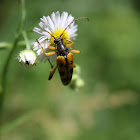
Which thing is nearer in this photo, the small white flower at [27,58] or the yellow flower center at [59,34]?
the small white flower at [27,58]

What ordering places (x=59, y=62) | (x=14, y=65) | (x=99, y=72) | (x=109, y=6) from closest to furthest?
(x=59, y=62), (x=14, y=65), (x=99, y=72), (x=109, y=6)

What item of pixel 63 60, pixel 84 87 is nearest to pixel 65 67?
pixel 63 60

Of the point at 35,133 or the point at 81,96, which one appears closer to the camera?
the point at 35,133

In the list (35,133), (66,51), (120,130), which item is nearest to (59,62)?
(66,51)

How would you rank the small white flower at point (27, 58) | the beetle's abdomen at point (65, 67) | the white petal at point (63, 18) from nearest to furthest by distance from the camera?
the small white flower at point (27, 58) → the white petal at point (63, 18) → the beetle's abdomen at point (65, 67)

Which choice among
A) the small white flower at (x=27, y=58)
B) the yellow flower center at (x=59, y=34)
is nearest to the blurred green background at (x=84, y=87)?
the yellow flower center at (x=59, y=34)

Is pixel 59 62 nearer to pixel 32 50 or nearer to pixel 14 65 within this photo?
pixel 32 50

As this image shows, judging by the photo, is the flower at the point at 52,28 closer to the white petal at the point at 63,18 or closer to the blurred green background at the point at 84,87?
the white petal at the point at 63,18

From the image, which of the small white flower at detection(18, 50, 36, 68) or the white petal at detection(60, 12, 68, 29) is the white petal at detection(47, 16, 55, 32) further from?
the small white flower at detection(18, 50, 36, 68)
